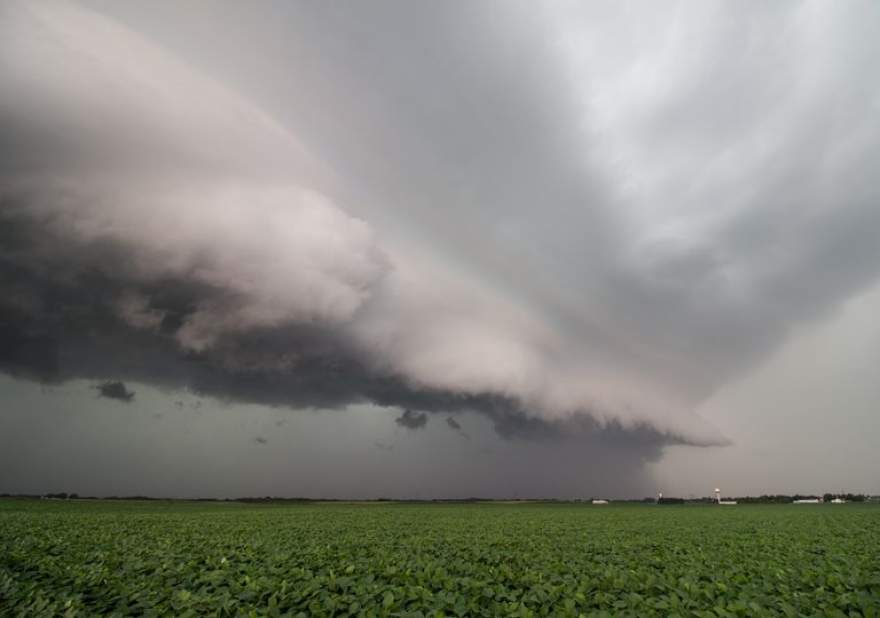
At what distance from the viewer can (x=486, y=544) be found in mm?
26609

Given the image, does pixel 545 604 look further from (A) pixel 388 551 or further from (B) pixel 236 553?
(B) pixel 236 553

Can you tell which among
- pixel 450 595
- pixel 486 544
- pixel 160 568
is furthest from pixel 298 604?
pixel 486 544

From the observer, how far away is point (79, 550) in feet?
72.7

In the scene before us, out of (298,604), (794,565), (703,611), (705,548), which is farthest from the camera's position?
(705,548)

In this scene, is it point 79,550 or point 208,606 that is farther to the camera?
point 79,550

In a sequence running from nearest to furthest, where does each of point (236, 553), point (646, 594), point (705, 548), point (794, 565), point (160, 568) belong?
point (646, 594) → point (160, 568) → point (794, 565) → point (236, 553) → point (705, 548)

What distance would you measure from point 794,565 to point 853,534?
2313 cm

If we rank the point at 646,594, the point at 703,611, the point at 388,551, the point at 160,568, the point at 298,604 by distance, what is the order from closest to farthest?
the point at 703,611
the point at 298,604
the point at 646,594
the point at 160,568
the point at 388,551

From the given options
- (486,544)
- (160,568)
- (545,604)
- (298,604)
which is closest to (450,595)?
(545,604)

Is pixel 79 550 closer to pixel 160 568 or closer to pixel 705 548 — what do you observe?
pixel 160 568

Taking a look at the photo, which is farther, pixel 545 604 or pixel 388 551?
pixel 388 551

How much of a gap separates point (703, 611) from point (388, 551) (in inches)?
597

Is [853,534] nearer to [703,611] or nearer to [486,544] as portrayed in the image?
[486,544]

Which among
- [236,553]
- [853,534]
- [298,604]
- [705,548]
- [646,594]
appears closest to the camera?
[298,604]
